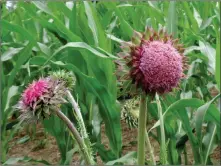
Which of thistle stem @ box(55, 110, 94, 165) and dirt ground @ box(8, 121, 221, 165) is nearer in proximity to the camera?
thistle stem @ box(55, 110, 94, 165)

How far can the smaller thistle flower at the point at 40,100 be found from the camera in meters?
0.79

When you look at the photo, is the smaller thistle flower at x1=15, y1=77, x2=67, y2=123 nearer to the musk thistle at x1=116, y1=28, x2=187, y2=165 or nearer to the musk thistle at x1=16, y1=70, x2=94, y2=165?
the musk thistle at x1=16, y1=70, x2=94, y2=165

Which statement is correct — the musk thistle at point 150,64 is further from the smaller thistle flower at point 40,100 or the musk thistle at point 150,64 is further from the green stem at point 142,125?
the smaller thistle flower at point 40,100

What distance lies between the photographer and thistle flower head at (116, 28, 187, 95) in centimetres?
71

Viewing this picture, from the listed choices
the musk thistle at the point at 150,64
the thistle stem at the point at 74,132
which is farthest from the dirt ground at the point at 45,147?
the musk thistle at the point at 150,64

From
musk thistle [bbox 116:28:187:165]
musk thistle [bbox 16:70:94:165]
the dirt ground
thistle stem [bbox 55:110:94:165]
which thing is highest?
musk thistle [bbox 116:28:187:165]

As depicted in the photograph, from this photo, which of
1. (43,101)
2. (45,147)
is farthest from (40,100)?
(45,147)

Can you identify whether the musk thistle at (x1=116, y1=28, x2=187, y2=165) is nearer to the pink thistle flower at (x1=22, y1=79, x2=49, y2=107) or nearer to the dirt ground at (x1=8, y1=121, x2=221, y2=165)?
the pink thistle flower at (x1=22, y1=79, x2=49, y2=107)

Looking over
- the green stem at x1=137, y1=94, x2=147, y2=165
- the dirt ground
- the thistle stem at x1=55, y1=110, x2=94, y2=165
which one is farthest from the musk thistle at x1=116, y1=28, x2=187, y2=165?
the dirt ground

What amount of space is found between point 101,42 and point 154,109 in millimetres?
223

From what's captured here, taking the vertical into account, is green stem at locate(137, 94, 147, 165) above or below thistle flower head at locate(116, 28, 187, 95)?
below

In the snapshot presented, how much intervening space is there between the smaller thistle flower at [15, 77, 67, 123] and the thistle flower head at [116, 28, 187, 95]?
0.45 feet

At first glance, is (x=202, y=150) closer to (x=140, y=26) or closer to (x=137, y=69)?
(x=137, y=69)

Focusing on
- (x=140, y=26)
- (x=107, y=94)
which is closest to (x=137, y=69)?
(x=107, y=94)
